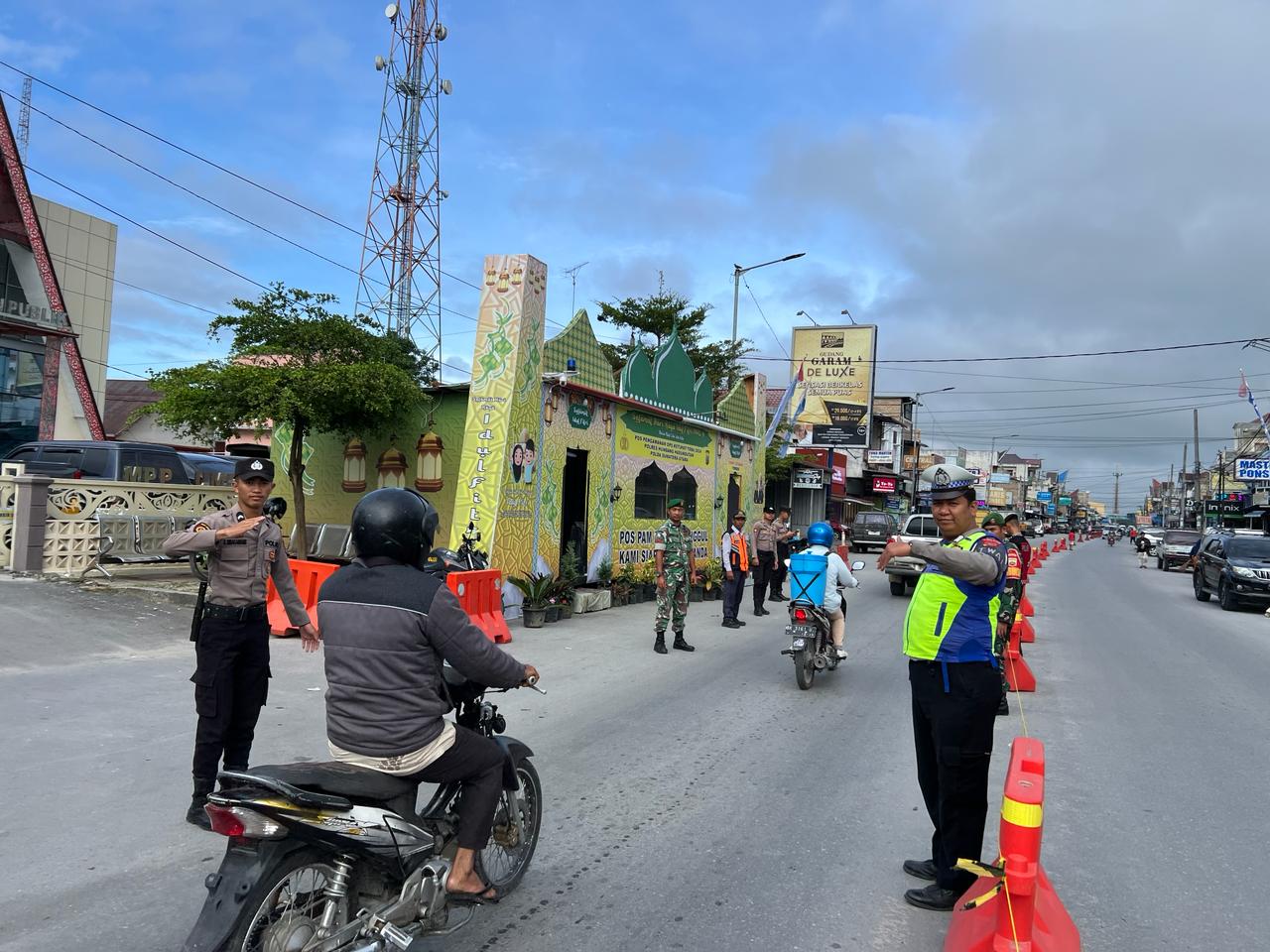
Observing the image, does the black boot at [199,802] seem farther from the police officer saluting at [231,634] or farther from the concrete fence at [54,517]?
the concrete fence at [54,517]

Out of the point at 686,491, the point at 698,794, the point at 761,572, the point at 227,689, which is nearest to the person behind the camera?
the point at 227,689

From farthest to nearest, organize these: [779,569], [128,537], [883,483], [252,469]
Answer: [883,483] < [779,569] < [128,537] < [252,469]

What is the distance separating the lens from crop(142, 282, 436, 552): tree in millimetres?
12141

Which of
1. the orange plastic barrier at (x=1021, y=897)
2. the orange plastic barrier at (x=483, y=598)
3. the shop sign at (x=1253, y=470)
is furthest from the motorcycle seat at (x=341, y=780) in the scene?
the shop sign at (x=1253, y=470)

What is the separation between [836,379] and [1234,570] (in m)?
20.6

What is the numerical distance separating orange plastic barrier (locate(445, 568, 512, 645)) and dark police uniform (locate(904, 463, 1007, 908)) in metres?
7.06

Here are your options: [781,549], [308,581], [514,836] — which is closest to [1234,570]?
[781,549]

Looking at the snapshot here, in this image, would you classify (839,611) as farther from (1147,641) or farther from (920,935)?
(1147,641)

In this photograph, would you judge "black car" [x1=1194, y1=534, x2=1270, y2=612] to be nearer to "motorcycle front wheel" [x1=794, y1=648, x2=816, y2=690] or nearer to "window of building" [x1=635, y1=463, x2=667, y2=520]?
"window of building" [x1=635, y1=463, x2=667, y2=520]

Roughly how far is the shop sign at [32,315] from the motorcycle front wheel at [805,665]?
22.9 m

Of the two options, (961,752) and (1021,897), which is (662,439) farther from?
(1021,897)

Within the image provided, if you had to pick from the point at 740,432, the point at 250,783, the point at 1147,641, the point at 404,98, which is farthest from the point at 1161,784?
the point at 404,98

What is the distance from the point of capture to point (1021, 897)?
291cm

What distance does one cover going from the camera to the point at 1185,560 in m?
33.0
